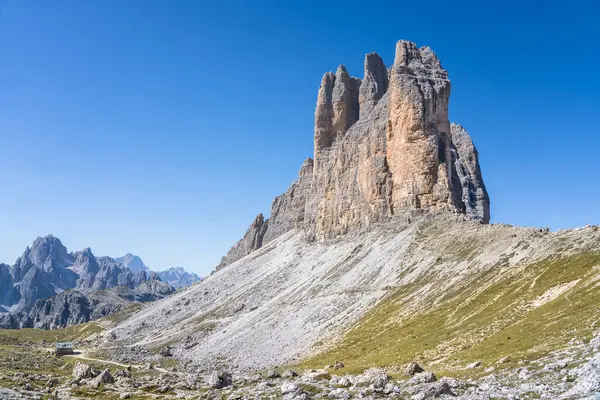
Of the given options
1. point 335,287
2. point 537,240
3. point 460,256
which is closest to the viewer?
point 537,240

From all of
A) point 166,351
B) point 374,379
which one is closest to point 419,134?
point 166,351

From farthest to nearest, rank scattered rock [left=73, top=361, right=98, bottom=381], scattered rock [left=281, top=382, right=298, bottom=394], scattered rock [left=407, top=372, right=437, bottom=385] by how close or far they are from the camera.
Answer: scattered rock [left=73, top=361, right=98, bottom=381] < scattered rock [left=281, top=382, right=298, bottom=394] < scattered rock [left=407, top=372, right=437, bottom=385]

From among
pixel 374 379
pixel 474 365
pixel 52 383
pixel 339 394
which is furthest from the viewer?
pixel 52 383

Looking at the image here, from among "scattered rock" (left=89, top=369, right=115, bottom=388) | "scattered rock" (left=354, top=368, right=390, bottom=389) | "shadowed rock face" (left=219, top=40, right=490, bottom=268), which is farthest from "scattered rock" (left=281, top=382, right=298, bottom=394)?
"shadowed rock face" (left=219, top=40, right=490, bottom=268)

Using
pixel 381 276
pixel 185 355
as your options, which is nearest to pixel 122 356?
pixel 185 355

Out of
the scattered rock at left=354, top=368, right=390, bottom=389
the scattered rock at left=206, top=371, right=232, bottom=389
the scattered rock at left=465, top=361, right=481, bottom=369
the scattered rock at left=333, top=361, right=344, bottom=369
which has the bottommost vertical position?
the scattered rock at left=206, top=371, right=232, bottom=389

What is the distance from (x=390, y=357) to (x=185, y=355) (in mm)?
65219

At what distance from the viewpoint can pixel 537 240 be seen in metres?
87.7

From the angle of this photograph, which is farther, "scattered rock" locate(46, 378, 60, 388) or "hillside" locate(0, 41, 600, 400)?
"scattered rock" locate(46, 378, 60, 388)

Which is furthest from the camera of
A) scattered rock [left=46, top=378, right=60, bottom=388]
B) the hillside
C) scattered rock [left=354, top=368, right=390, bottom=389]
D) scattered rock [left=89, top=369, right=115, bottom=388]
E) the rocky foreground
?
scattered rock [left=46, top=378, right=60, bottom=388]

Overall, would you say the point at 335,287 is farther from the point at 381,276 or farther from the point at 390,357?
the point at 390,357

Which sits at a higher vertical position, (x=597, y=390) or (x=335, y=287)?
(x=335, y=287)

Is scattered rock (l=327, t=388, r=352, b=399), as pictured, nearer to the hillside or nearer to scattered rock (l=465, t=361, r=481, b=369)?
the hillside

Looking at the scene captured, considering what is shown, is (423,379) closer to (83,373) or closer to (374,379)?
(374,379)
